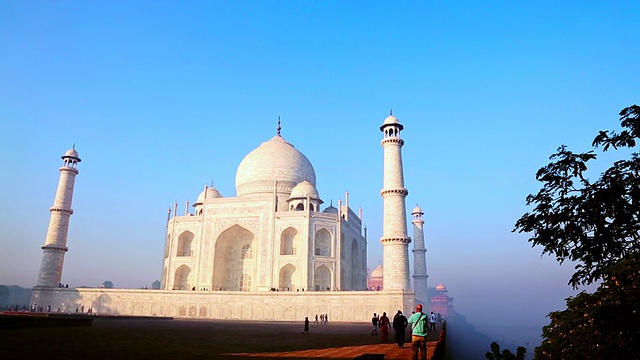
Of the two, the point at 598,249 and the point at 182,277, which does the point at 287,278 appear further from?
the point at 598,249

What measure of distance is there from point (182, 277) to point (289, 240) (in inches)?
347

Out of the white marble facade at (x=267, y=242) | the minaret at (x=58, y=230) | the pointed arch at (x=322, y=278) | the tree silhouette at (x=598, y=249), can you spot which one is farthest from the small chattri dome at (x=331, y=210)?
the tree silhouette at (x=598, y=249)

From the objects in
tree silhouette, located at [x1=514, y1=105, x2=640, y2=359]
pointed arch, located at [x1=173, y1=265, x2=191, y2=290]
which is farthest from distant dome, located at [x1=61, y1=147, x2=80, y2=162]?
tree silhouette, located at [x1=514, y1=105, x2=640, y2=359]

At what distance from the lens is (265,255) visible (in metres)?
32.2

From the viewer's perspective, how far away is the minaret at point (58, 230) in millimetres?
33062

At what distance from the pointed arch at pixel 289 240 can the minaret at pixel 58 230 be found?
15918 millimetres

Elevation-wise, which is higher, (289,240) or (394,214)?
(394,214)

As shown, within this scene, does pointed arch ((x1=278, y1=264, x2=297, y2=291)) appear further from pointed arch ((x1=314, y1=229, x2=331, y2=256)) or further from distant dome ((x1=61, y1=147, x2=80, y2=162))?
distant dome ((x1=61, y1=147, x2=80, y2=162))

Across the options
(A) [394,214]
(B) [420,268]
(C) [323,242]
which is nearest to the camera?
(A) [394,214]

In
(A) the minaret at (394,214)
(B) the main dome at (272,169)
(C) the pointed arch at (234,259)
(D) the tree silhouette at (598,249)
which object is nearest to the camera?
(D) the tree silhouette at (598,249)

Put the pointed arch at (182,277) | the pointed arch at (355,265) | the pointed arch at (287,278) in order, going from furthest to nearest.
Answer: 1. the pointed arch at (355,265)
2. the pointed arch at (182,277)
3. the pointed arch at (287,278)

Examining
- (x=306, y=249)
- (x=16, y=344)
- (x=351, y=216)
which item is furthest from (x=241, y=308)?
(x=16, y=344)

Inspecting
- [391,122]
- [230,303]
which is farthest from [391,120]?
[230,303]

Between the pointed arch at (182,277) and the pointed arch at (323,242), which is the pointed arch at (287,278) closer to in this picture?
the pointed arch at (323,242)
